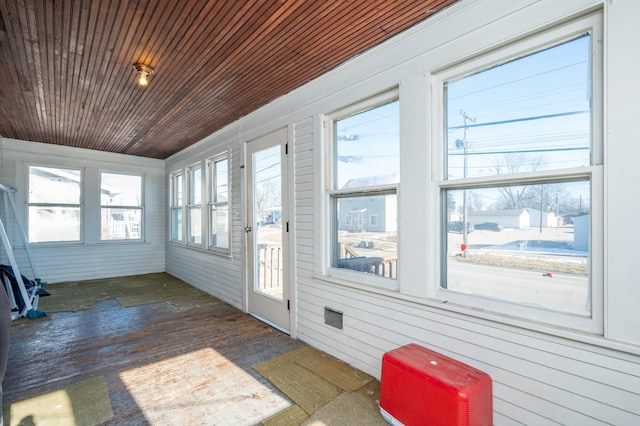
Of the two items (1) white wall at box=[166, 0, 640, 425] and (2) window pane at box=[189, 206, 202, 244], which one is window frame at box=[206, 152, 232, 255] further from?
(1) white wall at box=[166, 0, 640, 425]

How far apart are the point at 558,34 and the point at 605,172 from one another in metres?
0.77

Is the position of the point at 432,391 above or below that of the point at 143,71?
below

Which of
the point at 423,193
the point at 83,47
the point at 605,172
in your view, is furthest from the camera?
the point at 83,47

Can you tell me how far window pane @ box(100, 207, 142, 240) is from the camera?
6352mm

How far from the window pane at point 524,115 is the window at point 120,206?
6720 mm

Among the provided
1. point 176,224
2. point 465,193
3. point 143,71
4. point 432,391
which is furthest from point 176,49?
point 176,224

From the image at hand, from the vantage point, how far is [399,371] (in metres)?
1.82

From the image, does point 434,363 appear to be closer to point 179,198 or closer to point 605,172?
point 605,172

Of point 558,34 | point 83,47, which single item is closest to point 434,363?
point 558,34

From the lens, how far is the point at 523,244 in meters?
1.78

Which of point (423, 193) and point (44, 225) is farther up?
point (423, 193)

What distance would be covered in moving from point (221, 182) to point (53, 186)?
3.57m

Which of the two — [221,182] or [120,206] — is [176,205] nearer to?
[120,206]

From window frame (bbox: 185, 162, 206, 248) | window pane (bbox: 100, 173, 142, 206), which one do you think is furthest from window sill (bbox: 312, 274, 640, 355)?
window pane (bbox: 100, 173, 142, 206)
